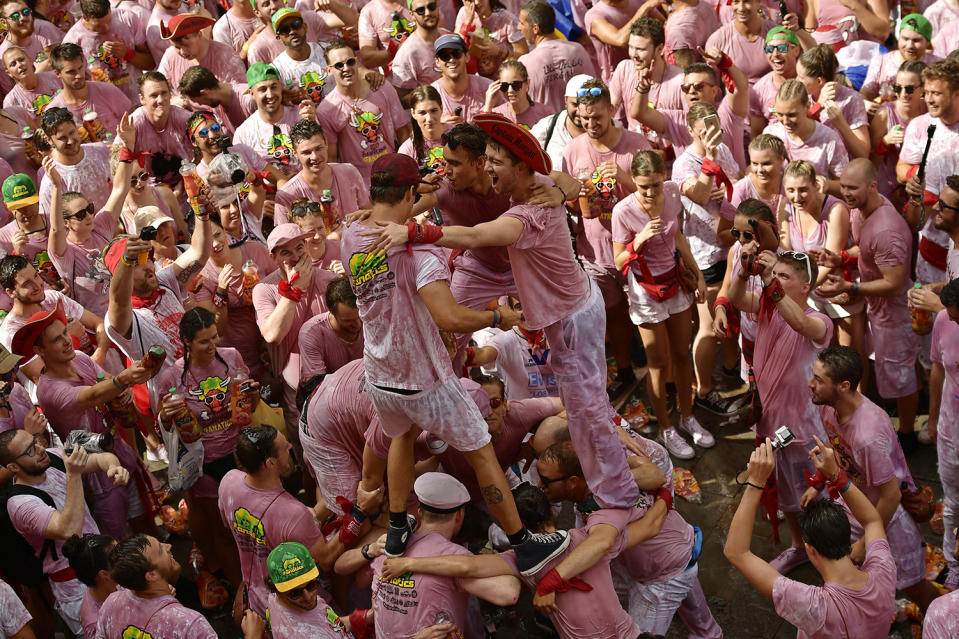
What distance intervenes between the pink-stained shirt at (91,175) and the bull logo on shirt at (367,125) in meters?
2.27

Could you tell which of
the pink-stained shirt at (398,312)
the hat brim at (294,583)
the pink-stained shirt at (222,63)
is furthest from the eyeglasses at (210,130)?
the hat brim at (294,583)

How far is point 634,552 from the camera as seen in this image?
546cm

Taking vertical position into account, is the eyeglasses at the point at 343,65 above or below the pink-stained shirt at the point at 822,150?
above

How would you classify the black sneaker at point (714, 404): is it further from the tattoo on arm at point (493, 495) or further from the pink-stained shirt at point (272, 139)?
the pink-stained shirt at point (272, 139)

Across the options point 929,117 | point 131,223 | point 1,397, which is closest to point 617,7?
point 929,117

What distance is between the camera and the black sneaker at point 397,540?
5.12 meters

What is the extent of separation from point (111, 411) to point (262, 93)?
3.43 meters

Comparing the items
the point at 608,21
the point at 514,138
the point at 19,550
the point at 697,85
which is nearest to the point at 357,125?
the point at 697,85

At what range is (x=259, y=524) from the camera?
5.38m

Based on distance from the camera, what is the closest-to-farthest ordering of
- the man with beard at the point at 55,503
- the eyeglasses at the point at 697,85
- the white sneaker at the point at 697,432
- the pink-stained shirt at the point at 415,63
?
the man with beard at the point at 55,503
the white sneaker at the point at 697,432
the eyeglasses at the point at 697,85
the pink-stained shirt at the point at 415,63

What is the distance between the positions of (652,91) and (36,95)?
20.7 ft

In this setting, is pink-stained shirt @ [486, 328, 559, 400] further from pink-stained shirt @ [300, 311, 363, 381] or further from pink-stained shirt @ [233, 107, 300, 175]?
pink-stained shirt @ [233, 107, 300, 175]

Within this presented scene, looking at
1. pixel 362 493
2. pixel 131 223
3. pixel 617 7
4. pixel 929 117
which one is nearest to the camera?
pixel 362 493

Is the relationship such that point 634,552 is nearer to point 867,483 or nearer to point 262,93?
point 867,483
